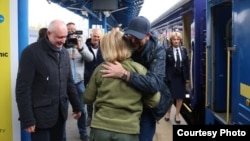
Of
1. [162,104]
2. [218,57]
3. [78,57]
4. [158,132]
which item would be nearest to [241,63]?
[162,104]

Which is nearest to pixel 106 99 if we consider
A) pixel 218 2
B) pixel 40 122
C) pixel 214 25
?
pixel 40 122

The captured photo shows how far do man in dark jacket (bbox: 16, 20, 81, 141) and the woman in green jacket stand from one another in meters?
0.80

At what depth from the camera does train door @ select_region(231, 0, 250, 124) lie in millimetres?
3656

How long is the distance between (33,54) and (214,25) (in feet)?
9.73

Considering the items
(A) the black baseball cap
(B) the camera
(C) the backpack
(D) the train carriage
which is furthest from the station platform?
(A) the black baseball cap

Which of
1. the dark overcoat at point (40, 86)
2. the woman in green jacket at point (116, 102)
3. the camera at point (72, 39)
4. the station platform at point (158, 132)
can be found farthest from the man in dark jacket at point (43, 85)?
the station platform at point (158, 132)

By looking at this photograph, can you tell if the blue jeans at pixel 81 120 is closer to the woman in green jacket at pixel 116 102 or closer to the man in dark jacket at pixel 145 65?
the man in dark jacket at pixel 145 65

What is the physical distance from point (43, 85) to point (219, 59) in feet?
9.55

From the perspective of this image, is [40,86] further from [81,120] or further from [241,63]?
[81,120]

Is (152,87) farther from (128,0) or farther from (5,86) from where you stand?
(128,0)

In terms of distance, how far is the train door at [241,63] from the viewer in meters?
3.66

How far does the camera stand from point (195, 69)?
7070mm

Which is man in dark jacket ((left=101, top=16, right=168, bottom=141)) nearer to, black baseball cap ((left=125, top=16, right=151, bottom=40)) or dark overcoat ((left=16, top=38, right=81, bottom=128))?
black baseball cap ((left=125, top=16, right=151, bottom=40))

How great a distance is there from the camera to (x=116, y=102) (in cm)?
269
